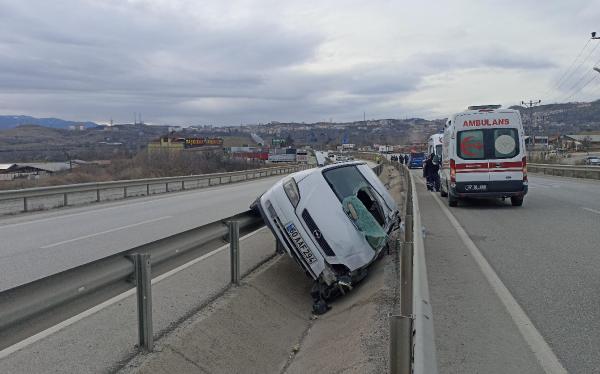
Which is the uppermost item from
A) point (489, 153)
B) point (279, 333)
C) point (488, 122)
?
point (488, 122)

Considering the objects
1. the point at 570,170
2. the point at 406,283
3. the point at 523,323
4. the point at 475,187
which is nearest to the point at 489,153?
the point at 475,187

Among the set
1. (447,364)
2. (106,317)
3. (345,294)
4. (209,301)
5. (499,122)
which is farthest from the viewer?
(499,122)

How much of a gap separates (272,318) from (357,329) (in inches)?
45.1

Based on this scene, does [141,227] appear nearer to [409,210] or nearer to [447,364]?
[409,210]

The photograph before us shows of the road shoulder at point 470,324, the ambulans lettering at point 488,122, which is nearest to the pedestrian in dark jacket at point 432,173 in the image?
the ambulans lettering at point 488,122

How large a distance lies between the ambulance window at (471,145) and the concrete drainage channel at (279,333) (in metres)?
9.79

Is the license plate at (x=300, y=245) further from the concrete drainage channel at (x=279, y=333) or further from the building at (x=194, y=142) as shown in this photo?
the building at (x=194, y=142)

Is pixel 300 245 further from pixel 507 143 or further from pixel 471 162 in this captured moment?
pixel 507 143

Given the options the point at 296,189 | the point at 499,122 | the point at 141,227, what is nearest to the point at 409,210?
the point at 296,189

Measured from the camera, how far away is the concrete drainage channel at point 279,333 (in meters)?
4.98

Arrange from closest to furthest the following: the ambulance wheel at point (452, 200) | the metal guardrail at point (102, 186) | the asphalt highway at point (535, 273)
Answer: the asphalt highway at point (535, 273) → the ambulance wheel at point (452, 200) → the metal guardrail at point (102, 186)

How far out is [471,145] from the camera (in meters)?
17.1

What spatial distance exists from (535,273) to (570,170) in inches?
1215

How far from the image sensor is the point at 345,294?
25.9 feet
